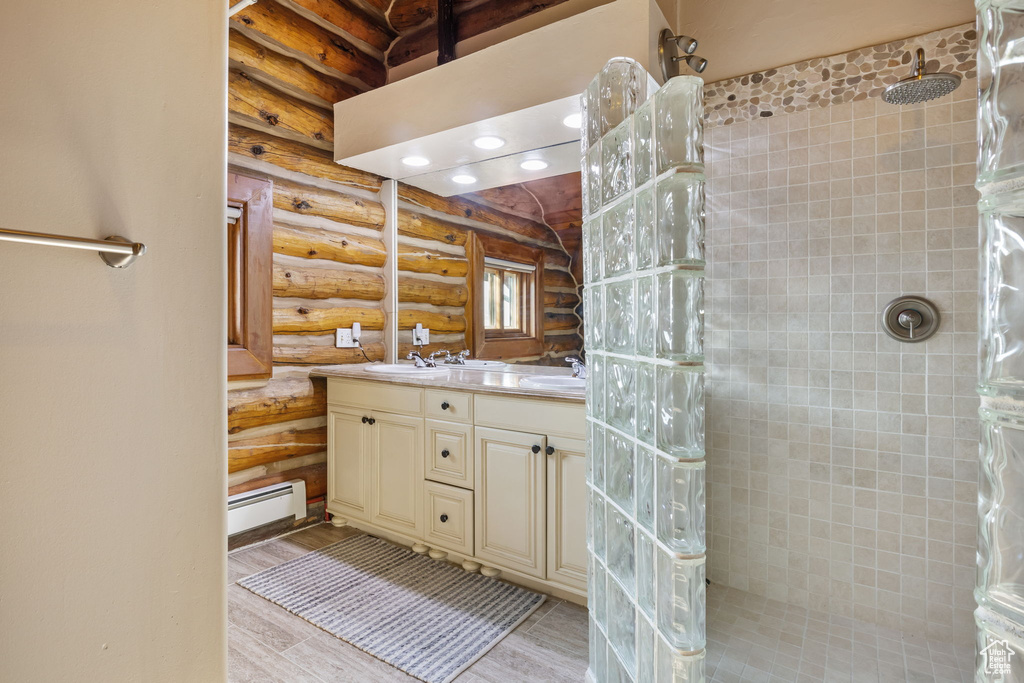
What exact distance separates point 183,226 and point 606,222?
0.97m

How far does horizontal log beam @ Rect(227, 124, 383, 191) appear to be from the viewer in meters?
2.69

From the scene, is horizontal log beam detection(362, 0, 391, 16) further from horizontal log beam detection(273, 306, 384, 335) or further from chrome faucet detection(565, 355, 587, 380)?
chrome faucet detection(565, 355, 587, 380)

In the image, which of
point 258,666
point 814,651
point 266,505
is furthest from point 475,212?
point 814,651

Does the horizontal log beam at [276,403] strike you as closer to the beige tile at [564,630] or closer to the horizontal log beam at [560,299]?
the horizontal log beam at [560,299]

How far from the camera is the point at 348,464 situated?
2920 millimetres

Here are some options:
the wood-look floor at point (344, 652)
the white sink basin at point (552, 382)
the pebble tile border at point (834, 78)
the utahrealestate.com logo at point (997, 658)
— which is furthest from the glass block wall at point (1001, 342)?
the pebble tile border at point (834, 78)

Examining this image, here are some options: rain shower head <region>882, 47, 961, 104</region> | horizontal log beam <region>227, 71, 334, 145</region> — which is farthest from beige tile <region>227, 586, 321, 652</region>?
rain shower head <region>882, 47, 961, 104</region>

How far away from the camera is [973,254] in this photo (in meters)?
1.85

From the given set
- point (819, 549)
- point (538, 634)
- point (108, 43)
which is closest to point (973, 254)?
point (819, 549)

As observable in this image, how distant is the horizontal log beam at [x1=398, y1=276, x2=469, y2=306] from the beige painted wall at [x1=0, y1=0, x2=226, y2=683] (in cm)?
209

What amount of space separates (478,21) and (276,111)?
1272 millimetres

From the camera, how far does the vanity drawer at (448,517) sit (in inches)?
94.3

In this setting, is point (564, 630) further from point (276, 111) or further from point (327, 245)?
point (276, 111)

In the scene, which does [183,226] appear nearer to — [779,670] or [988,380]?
[988,380]
